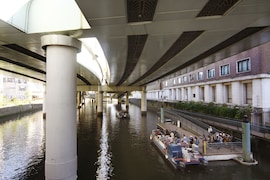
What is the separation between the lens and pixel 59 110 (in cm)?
716

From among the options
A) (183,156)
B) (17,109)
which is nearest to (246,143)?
(183,156)

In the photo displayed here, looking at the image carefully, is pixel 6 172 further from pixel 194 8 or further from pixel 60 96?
pixel 194 8

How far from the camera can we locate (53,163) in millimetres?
6961

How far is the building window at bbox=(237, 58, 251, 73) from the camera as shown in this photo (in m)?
21.7

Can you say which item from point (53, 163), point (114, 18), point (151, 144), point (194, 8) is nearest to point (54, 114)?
point (53, 163)

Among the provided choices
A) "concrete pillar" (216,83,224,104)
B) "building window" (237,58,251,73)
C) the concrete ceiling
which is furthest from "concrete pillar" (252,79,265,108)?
the concrete ceiling

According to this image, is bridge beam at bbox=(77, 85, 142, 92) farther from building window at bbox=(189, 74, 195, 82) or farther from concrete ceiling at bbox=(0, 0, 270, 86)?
concrete ceiling at bbox=(0, 0, 270, 86)

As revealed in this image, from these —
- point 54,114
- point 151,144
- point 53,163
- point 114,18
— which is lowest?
point 151,144

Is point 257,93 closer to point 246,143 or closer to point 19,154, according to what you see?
point 246,143

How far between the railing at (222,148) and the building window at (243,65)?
39.7 feet

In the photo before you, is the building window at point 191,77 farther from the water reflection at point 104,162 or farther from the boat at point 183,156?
the boat at point 183,156

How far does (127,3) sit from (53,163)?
6.16 metres

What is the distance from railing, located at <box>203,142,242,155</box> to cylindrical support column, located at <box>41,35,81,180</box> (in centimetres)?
894

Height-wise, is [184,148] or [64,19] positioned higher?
[64,19]
